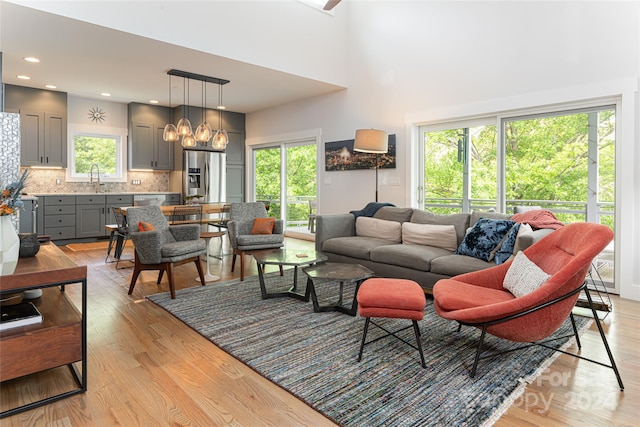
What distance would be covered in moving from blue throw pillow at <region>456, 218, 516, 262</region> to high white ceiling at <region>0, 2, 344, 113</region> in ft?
12.0

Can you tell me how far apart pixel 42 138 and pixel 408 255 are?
6.72 metres

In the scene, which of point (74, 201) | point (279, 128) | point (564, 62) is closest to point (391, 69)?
point (564, 62)

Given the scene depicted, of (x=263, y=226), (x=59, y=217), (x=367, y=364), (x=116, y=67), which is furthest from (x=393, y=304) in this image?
(x=59, y=217)

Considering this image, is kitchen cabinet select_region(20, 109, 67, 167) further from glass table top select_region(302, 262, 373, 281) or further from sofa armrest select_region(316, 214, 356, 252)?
glass table top select_region(302, 262, 373, 281)

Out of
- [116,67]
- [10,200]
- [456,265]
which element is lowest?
[456,265]

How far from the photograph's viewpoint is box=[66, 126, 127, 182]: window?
7387 millimetres

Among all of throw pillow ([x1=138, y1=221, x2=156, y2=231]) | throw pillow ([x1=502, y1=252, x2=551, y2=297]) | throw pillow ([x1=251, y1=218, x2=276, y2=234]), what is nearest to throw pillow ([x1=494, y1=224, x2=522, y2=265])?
throw pillow ([x1=502, y1=252, x2=551, y2=297])

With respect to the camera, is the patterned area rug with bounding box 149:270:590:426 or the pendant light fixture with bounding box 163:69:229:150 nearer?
the patterned area rug with bounding box 149:270:590:426

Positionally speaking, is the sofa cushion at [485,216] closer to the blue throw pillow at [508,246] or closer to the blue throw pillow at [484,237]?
the blue throw pillow at [484,237]

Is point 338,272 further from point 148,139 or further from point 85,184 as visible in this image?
point 85,184

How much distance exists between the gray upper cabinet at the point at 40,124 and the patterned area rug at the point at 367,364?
5.20 m

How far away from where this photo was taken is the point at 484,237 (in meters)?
3.50

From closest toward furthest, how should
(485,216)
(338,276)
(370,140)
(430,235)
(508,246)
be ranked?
(338,276)
(508,246)
(485,216)
(430,235)
(370,140)

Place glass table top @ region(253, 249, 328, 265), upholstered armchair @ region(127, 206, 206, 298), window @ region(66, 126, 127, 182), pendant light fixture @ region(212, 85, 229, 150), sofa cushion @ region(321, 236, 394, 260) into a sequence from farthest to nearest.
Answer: window @ region(66, 126, 127, 182), pendant light fixture @ region(212, 85, 229, 150), sofa cushion @ region(321, 236, 394, 260), upholstered armchair @ region(127, 206, 206, 298), glass table top @ region(253, 249, 328, 265)
